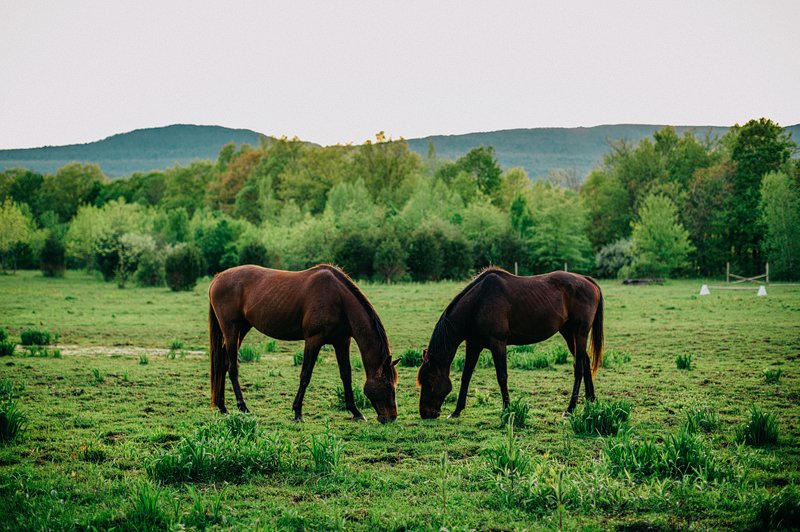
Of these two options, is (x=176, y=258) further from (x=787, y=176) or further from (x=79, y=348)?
(x=787, y=176)

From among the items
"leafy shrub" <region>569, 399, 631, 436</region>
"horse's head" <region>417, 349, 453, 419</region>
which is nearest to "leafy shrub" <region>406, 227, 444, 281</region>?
"horse's head" <region>417, 349, 453, 419</region>

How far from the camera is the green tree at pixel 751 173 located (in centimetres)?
5062

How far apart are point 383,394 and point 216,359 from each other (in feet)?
9.13

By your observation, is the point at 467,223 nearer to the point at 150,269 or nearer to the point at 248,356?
the point at 150,269

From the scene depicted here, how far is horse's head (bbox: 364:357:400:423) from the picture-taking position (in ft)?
27.0

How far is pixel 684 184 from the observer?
64.1 m

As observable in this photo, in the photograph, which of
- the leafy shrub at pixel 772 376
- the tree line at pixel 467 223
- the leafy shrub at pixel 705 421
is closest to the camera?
the leafy shrub at pixel 705 421

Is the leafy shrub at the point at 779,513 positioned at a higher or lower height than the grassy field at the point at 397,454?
higher

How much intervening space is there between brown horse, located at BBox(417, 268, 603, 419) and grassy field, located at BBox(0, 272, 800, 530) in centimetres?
56

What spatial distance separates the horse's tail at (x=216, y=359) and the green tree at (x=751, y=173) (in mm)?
52280

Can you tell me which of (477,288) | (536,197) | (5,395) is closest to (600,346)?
(477,288)

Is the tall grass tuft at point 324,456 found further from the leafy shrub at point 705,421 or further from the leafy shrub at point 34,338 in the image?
the leafy shrub at point 34,338

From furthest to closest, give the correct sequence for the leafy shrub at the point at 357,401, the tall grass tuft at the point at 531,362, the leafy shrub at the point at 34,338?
the leafy shrub at the point at 34,338 → the tall grass tuft at the point at 531,362 → the leafy shrub at the point at 357,401

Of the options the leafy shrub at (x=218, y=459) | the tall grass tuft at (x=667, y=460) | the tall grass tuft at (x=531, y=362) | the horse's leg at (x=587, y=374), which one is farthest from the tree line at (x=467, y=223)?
the tall grass tuft at (x=667, y=460)
